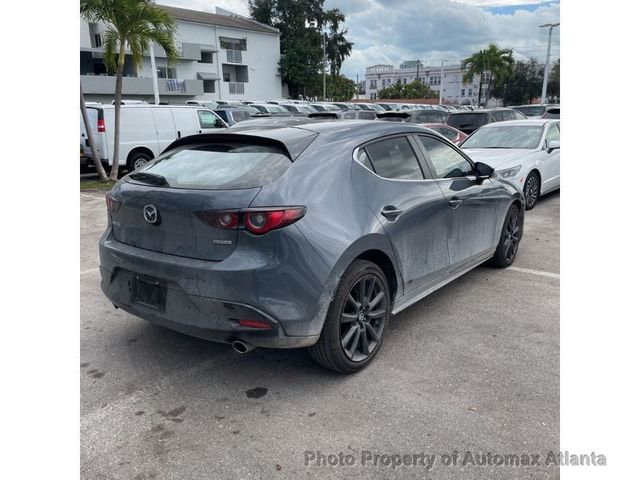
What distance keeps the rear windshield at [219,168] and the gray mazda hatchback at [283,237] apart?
11 mm

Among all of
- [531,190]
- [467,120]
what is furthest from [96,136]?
[467,120]

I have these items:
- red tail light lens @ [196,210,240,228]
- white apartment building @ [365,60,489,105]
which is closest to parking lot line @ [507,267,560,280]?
red tail light lens @ [196,210,240,228]

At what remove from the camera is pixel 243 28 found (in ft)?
Answer: 166

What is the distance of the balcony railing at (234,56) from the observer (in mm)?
50375

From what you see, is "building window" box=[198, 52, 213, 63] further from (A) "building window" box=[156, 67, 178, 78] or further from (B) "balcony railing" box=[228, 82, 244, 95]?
(A) "building window" box=[156, 67, 178, 78]

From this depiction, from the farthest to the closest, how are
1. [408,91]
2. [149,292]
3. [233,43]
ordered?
[408,91]
[233,43]
[149,292]

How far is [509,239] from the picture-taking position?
569cm

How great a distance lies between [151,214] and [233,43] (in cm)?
5239

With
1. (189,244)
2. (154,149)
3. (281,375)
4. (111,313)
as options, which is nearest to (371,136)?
(189,244)

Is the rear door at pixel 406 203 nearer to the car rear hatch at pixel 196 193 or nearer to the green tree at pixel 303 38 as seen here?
the car rear hatch at pixel 196 193

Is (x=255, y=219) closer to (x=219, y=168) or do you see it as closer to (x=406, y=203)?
(x=219, y=168)

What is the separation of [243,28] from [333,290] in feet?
172

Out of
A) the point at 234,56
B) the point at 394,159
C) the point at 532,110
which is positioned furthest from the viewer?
the point at 234,56

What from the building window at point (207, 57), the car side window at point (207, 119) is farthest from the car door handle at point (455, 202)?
the building window at point (207, 57)
